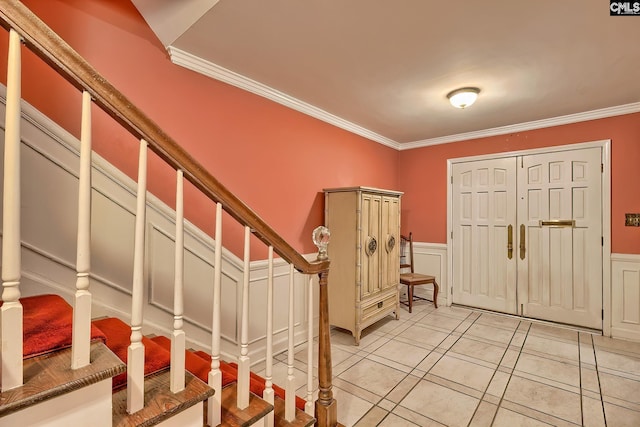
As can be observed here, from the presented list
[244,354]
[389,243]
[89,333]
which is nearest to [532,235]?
[389,243]

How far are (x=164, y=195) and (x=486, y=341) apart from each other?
3502 millimetres

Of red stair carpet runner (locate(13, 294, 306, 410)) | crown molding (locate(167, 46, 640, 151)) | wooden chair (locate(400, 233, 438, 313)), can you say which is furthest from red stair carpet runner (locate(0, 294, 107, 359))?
wooden chair (locate(400, 233, 438, 313))

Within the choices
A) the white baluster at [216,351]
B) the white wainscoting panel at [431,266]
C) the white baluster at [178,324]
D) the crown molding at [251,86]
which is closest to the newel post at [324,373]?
the white baluster at [216,351]

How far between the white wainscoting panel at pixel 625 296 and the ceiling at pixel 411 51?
1684mm

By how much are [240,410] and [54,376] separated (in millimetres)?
740

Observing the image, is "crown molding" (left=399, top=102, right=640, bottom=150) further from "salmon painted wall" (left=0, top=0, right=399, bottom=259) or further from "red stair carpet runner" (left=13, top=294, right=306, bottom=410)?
"red stair carpet runner" (left=13, top=294, right=306, bottom=410)

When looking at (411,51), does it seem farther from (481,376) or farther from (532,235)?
(532,235)

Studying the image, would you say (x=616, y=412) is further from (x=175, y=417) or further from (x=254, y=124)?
(x=254, y=124)

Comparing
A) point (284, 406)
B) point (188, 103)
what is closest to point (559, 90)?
point (188, 103)

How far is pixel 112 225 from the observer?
71.8 inches

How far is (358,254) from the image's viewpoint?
3209mm

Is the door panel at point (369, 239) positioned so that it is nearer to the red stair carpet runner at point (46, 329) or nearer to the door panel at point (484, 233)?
the door panel at point (484, 233)

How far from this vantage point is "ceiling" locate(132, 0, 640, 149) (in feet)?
5.94

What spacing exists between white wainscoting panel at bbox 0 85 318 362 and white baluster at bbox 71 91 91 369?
44.3 inches
